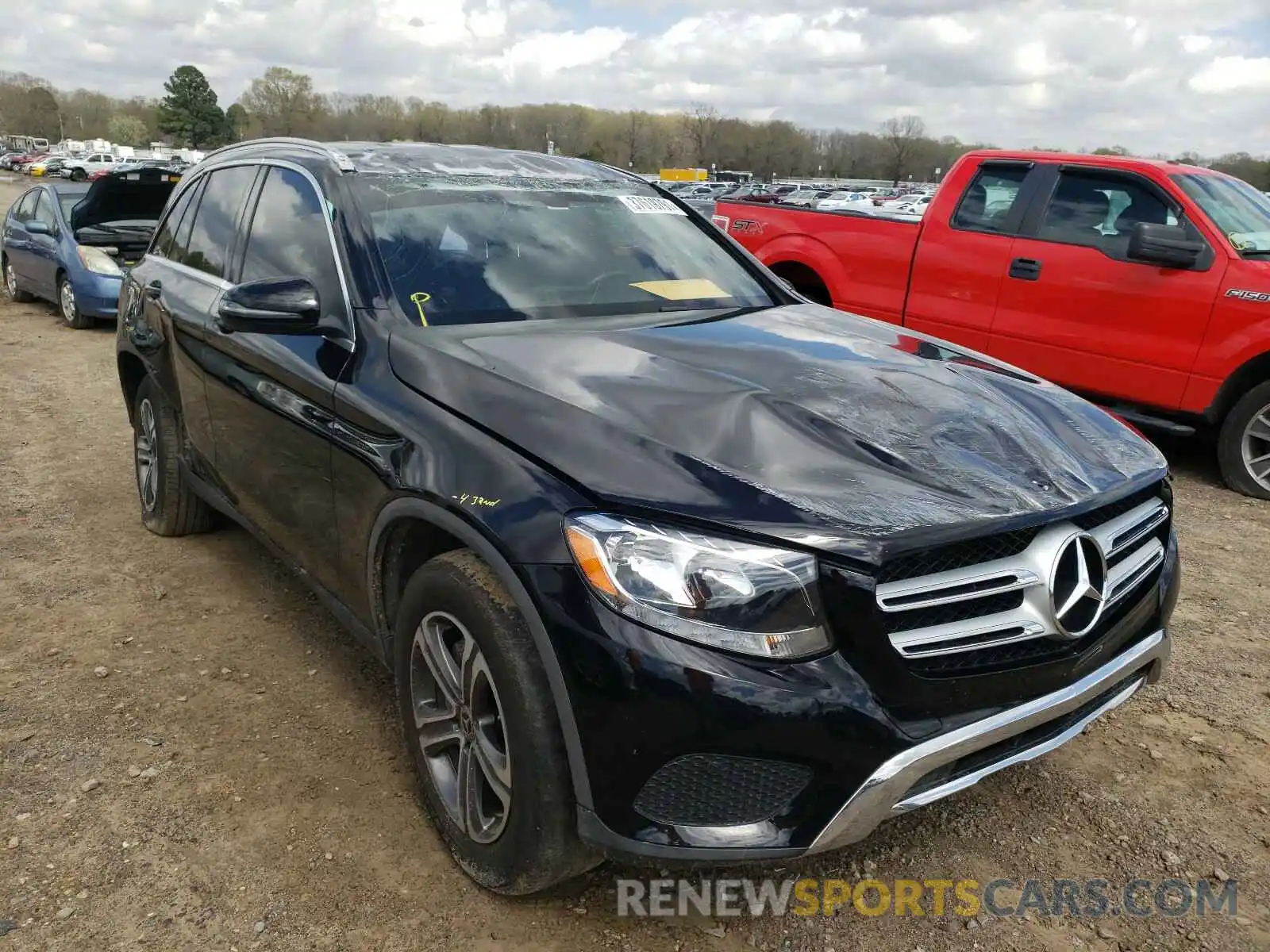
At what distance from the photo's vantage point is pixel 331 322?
9.15ft

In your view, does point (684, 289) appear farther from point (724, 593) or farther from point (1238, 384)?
point (1238, 384)

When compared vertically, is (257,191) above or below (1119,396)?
above

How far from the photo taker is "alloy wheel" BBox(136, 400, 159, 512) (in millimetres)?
4500

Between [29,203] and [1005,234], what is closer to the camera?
[1005,234]

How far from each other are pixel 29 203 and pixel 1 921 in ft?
38.9

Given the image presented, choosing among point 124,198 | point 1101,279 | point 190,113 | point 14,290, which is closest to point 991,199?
point 1101,279

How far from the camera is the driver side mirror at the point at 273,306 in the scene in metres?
2.73

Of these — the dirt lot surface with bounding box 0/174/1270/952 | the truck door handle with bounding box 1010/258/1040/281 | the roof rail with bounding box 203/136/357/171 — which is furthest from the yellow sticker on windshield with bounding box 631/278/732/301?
the truck door handle with bounding box 1010/258/1040/281

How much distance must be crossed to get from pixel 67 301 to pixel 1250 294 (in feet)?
36.2

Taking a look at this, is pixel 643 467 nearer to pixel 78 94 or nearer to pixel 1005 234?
pixel 1005 234

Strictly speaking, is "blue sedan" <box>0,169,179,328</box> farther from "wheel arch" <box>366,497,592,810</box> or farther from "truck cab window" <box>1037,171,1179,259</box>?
"wheel arch" <box>366,497,592,810</box>

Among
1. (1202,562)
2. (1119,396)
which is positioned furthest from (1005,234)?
(1202,562)

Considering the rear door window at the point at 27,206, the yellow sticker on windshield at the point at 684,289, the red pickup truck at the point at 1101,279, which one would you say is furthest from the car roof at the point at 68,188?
the yellow sticker on windshield at the point at 684,289

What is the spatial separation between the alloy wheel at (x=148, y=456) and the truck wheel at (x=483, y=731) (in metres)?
2.62
